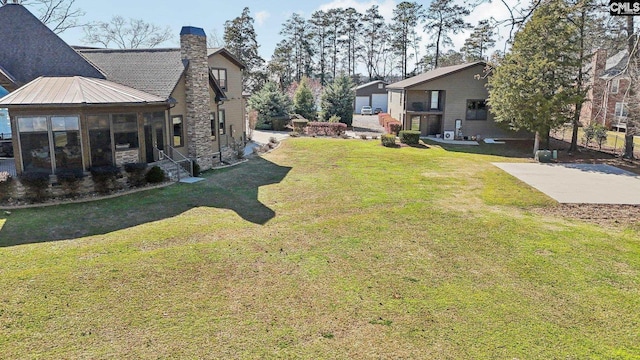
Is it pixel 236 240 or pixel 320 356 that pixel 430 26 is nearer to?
pixel 236 240

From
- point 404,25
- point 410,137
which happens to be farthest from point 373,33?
point 410,137

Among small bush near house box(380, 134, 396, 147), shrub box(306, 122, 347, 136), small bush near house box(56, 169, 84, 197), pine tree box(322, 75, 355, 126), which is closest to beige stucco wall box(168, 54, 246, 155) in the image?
small bush near house box(56, 169, 84, 197)

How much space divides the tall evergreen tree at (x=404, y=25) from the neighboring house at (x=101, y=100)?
50.9m

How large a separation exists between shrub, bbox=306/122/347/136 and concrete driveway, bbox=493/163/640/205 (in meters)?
15.0

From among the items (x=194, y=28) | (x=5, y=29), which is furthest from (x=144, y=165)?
(x=5, y=29)

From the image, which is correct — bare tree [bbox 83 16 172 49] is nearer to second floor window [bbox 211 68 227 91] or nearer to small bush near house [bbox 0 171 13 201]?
second floor window [bbox 211 68 227 91]

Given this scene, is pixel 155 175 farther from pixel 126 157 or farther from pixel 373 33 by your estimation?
pixel 373 33

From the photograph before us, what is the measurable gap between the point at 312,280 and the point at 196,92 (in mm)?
13956

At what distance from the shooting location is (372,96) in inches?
2421

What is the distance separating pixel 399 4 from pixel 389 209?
60.7m

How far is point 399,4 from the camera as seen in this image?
2638 inches

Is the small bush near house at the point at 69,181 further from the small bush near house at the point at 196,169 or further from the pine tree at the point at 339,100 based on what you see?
the pine tree at the point at 339,100

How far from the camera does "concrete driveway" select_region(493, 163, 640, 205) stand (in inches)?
677

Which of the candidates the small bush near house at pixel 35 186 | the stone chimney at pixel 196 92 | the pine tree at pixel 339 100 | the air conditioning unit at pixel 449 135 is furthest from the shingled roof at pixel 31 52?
the air conditioning unit at pixel 449 135
